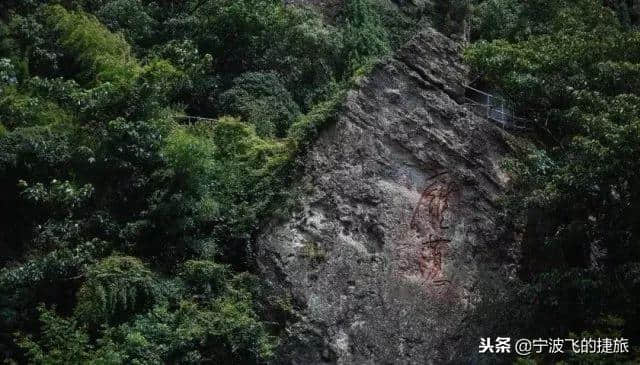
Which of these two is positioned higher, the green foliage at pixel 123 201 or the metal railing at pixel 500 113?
the metal railing at pixel 500 113

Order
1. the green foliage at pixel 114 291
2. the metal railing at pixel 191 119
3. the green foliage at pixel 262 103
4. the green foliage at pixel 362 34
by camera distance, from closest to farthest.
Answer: the green foliage at pixel 114 291, the metal railing at pixel 191 119, the green foliage at pixel 262 103, the green foliage at pixel 362 34

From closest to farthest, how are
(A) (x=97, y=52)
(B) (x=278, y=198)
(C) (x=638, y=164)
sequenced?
(C) (x=638, y=164), (B) (x=278, y=198), (A) (x=97, y=52)

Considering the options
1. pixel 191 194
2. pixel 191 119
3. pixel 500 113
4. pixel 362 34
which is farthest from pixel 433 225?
pixel 362 34

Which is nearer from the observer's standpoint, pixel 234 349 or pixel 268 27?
pixel 234 349

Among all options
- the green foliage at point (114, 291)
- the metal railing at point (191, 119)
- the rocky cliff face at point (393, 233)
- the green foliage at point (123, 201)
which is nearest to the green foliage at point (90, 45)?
the green foliage at point (123, 201)

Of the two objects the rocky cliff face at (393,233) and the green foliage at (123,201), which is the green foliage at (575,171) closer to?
the rocky cliff face at (393,233)

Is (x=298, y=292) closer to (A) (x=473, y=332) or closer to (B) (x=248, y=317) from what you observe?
(B) (x=248, y=317)

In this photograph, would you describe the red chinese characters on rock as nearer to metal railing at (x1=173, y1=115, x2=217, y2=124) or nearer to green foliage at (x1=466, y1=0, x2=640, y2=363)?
green foliage at (x1=466, y1=0, x2=640, y2=363)

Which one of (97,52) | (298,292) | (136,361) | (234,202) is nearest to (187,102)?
(97,52)
